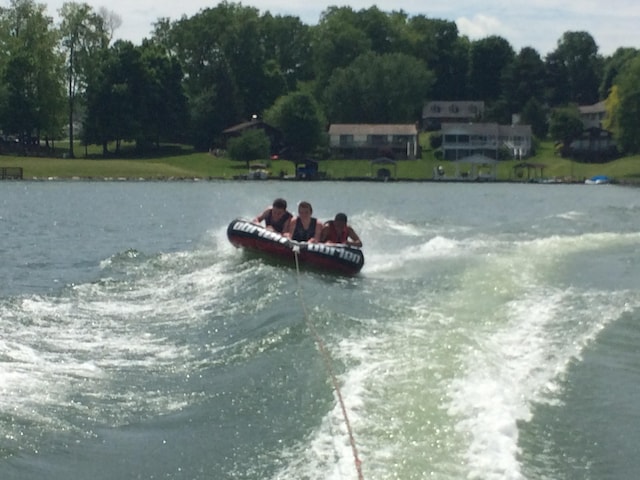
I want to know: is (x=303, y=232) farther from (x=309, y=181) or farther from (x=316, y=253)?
(x=309, y=181)

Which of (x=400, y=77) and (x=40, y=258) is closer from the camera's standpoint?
(x=40, y=258)

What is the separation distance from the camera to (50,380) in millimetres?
10961

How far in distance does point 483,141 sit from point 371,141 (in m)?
10.5

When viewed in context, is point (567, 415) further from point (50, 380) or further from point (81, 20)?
point (81, 20)

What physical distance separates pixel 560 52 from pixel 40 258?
11409cm

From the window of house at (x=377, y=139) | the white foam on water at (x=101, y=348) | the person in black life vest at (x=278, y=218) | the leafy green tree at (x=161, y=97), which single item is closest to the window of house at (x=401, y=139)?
the window of house at (x=377, y=139)

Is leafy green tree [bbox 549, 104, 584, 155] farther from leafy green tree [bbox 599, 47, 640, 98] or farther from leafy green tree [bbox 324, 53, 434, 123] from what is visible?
leafy green tree [bbox 599, 47, 640, 98]

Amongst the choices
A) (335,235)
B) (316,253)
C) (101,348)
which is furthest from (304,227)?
(101,348)

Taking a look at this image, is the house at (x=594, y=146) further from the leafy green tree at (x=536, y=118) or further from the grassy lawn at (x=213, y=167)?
the leafy green tree at (x=536, y=118)

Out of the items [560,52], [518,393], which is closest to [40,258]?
[518,393]

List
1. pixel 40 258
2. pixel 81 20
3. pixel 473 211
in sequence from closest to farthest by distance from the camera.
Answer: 1. pixel 40 258
2. pixel 473 211
3. pixel 81 20

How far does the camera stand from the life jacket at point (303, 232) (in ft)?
66.1

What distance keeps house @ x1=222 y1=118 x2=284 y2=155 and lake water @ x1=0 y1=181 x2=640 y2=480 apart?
6928 cm

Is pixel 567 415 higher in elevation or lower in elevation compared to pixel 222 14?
lower
